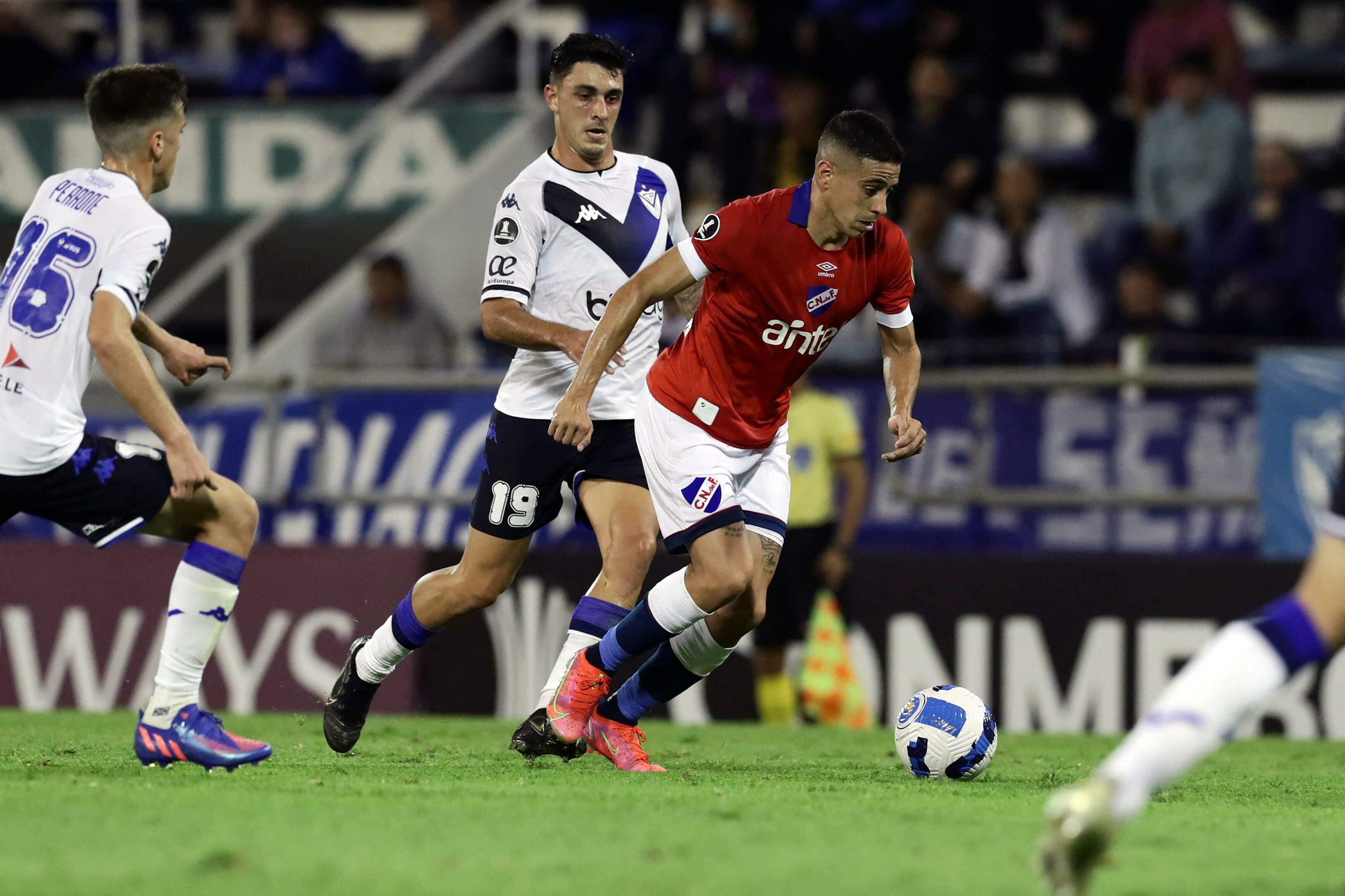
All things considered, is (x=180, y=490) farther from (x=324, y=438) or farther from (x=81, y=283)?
(x=324, y=438)

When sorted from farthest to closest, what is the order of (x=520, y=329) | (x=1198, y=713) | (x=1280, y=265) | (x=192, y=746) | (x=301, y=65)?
1. (x=301, y=65)
2. (x=1280, y=265)
3. (x=520, y=329)
4. (x=192, y=746)
5. (x=1198, y=713)

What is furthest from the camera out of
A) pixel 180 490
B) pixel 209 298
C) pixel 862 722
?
pixel 209 298

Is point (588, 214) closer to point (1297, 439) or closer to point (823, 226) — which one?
point (823, 226)

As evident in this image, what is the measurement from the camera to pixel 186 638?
220 inches

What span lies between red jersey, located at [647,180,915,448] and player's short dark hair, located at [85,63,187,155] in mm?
1742

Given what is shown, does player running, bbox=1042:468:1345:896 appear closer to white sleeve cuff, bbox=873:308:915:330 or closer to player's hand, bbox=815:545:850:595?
white sleeve cuff, bbox=873:308:915:330

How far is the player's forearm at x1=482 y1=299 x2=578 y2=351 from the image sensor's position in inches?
258

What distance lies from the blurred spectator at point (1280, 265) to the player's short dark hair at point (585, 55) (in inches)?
227

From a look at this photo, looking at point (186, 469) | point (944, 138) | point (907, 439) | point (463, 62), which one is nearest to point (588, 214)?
point (907, 439)

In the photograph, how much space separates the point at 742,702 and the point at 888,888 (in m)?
7.05

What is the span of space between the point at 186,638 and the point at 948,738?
8.22 feet

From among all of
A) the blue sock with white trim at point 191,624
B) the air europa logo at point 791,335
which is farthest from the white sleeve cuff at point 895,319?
the blue sock with white trim at point 191,624

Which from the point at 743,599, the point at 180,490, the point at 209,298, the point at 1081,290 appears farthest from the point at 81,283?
the point at 209,298

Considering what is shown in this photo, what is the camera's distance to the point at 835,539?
34.4 feet
